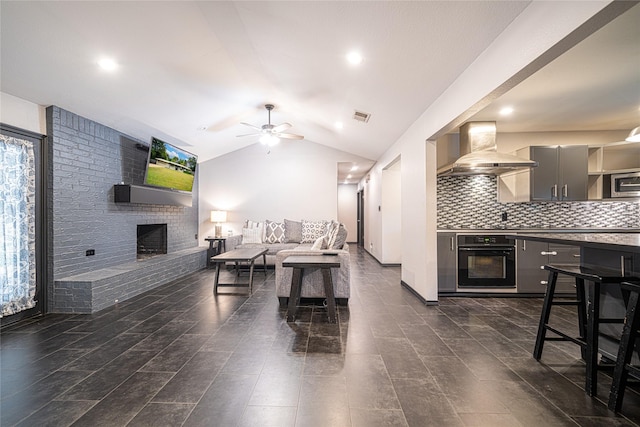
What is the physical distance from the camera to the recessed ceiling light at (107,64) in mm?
2833

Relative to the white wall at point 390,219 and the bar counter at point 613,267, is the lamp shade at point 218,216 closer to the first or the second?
the white wall at point 390,219

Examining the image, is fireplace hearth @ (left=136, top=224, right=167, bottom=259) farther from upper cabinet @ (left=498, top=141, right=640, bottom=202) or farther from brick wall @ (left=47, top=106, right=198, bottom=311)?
upper cabinet @ (left=498, top=141, right=640, bottom=202)

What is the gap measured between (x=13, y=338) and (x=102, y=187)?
2.01 meters

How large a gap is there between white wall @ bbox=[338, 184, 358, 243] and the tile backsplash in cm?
705

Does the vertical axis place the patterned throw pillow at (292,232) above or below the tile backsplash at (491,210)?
below

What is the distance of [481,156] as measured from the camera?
135 inches

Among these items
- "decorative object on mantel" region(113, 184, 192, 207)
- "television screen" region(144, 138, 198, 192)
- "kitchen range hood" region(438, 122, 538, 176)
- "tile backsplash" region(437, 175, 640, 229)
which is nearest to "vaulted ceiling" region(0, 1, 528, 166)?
"television screen" region(144, 138, 198, 192)

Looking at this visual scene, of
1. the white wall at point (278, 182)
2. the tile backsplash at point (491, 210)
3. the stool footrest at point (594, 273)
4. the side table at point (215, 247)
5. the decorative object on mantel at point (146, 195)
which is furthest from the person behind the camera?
the white wall at point (278, 182)

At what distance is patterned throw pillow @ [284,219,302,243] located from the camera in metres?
6.30

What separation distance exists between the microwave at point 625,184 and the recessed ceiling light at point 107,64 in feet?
20.6

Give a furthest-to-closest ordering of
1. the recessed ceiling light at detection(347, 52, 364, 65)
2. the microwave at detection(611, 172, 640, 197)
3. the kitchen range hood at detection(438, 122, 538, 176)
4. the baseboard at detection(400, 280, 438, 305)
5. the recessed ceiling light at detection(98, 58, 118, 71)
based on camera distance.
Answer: the microwave at detection(611, 172, 640, 197) < the baseboard at detection(400, 280, 438, 305) < the kitchen range hood at detection(438, 122, 538, 176) < the recessed ceiling light at detection(98, 58, 118, 71) < the recessed ceiling light at detection(347, 52, 364, 65)

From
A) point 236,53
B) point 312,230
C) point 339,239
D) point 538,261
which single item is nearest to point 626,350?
point 538,261

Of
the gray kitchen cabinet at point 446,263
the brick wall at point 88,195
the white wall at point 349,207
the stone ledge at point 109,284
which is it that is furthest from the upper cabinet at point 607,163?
the white wall at point 349,207

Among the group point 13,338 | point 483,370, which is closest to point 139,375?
point 13,338
